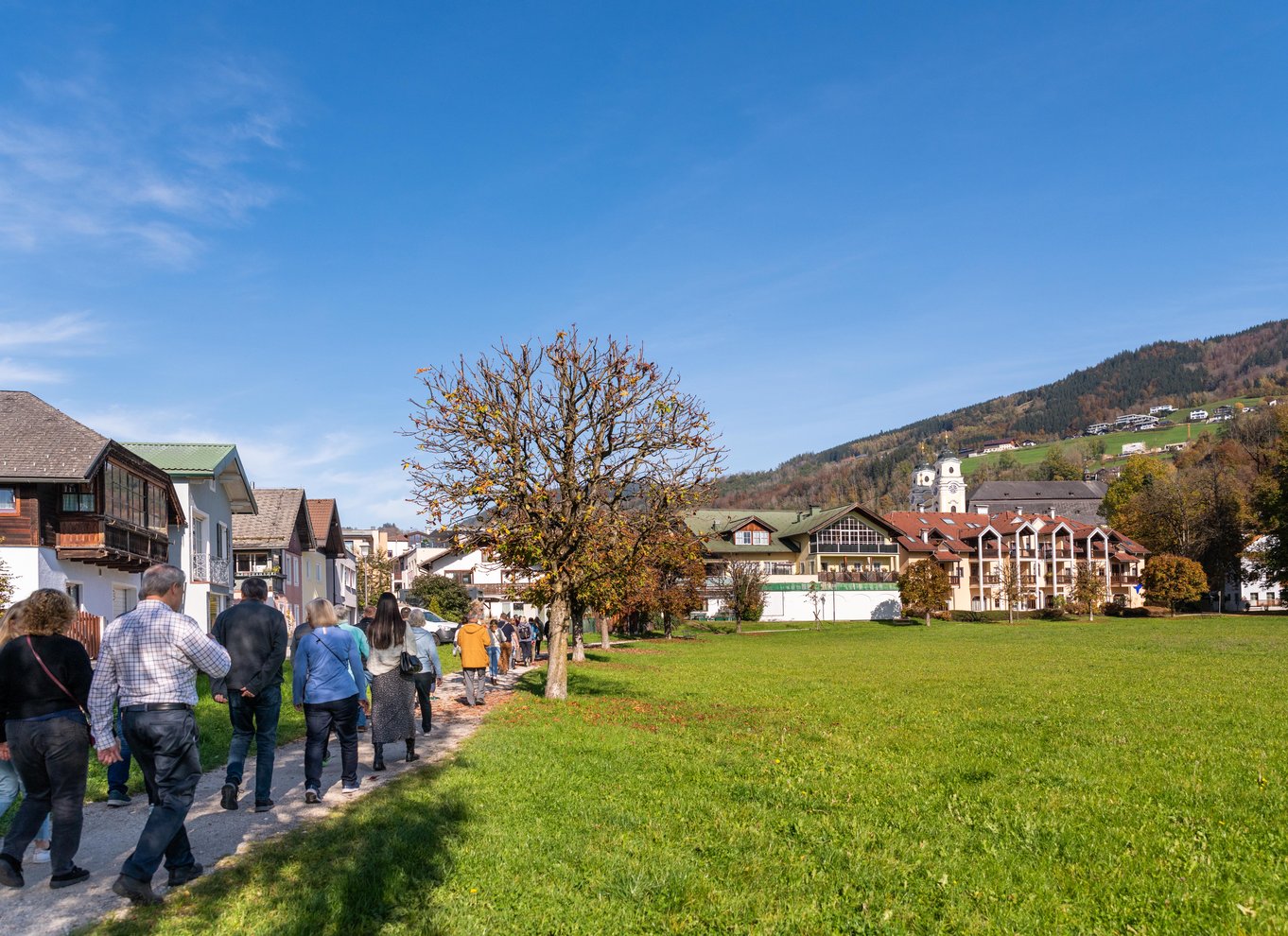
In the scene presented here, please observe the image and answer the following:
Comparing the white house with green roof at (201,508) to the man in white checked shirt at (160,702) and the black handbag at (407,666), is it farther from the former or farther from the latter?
the man in white checked shirt at (160,702)

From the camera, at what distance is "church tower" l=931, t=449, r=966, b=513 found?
521 ft

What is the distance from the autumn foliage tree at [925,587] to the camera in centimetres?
6819

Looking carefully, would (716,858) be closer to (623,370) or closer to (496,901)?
(496,901)

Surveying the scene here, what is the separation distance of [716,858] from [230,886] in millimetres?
3256

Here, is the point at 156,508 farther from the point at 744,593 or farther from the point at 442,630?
the point at 744,593

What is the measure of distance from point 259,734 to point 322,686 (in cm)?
66

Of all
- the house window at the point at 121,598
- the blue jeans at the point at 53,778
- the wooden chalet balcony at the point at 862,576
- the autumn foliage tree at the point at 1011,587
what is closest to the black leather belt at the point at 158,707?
the blue jeans at the point at 53,778

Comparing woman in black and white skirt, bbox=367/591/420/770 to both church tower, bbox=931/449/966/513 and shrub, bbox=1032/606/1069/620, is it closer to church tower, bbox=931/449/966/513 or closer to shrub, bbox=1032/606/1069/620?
shrub, bbox=1032/606/1069/620

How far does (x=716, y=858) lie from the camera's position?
689cm

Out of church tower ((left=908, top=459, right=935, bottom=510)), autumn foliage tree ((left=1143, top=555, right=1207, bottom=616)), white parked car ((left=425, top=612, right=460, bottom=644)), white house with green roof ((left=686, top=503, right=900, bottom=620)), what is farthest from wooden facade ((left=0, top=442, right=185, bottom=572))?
church tower ((left=908, top=459, right=935, bottom=510))

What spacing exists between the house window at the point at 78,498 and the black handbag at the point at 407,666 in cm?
2230

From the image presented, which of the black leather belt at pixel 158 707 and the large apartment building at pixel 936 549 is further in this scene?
the large apartment building at pixel 936 549

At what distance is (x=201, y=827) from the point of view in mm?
8070

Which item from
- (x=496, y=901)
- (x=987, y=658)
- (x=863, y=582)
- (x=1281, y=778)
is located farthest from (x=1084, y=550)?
(x=496, y=901)
